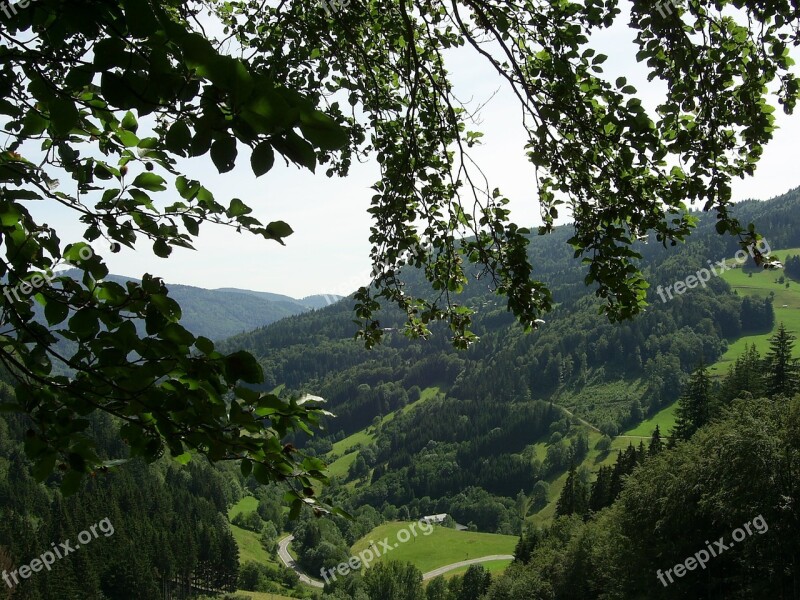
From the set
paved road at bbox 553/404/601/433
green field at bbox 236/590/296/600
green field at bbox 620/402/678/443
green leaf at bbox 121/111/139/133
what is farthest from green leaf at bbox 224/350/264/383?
paved road at bbox 553/404/601/433

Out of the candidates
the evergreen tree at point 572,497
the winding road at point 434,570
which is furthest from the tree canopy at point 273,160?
the winding road at point 434,570

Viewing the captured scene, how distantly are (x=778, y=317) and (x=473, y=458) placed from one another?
397 feet

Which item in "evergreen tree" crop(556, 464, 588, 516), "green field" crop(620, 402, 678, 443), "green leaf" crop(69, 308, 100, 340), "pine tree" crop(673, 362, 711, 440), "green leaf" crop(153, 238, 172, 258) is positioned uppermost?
"green leaf" crop(153, 238, 172, 258)

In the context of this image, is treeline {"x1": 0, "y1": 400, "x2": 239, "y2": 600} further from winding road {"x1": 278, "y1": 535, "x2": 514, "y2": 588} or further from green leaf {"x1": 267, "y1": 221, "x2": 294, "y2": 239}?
green leaf {"x1": 267, "y1": 221, "x2": 294, "y2": 239}

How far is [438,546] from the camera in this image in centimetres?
13738

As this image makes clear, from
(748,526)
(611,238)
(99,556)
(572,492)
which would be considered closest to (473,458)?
(572,492)

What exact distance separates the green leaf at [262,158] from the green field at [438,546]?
13683 centimetres

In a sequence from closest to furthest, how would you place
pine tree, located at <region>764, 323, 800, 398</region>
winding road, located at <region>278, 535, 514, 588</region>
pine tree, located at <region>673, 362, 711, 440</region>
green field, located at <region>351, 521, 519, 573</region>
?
pine tree, located at <region>764, 323, 800, 398</region>
pine tree, located at <region>673, 362, 711, 440</region>
winding road, located at <region>278, 535, 514, 588</region>
green field, located at <region>351, 521, 519, 573</region>

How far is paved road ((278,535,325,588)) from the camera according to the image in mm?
126869

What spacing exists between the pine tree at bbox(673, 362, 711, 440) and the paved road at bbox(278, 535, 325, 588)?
98.9 meters

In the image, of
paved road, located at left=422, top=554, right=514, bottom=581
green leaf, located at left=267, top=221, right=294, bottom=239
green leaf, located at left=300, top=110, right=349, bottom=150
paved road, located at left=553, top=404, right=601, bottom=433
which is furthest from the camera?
paved road, located at left=553, top=404, right=601, bottom=433

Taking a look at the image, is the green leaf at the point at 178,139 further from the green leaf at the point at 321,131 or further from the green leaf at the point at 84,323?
the green leaf at the point at 84,323

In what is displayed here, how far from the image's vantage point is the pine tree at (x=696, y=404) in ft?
160

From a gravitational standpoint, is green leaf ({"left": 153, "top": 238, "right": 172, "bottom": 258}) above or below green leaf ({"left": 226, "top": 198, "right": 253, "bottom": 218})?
above
